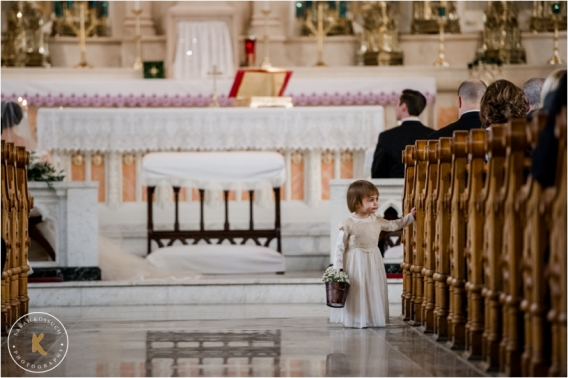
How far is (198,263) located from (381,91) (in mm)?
3446

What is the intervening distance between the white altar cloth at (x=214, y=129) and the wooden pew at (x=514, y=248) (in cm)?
660

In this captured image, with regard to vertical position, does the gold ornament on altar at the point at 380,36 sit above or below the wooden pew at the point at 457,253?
above

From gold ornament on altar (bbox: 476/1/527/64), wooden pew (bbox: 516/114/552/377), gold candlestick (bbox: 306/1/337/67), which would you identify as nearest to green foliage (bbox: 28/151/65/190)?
gold candlestick (bbox: 306/1/337/67)

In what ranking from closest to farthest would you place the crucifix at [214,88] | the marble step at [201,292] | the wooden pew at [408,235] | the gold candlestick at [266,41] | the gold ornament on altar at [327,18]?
the wooden pew at [408,235]
the marble step at [201,292]
the crucifix at [214,88]
the gold candlestick at [266,41]
the gold ornament on altar at [327,18]

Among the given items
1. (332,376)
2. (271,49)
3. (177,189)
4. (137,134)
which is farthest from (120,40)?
(332,376)

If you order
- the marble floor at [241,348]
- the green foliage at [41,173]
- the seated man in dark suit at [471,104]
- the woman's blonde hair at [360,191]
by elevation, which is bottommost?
the marble floor at [241,348]

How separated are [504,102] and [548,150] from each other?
168cm

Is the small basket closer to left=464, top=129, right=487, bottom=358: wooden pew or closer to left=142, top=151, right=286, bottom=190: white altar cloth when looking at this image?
left=464, top=129, right=487, bottom=358: wooden pew

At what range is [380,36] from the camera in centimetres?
1407

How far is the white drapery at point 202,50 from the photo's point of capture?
43.2ft

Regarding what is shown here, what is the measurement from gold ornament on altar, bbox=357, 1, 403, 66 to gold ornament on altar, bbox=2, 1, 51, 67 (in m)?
3.92

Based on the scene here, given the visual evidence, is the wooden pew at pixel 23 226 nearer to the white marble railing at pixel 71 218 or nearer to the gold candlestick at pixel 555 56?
the white marble railing at pixel 71 218

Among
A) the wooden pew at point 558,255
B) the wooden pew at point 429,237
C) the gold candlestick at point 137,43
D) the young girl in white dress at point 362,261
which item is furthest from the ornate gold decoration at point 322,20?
the wooden pew at point 558,255

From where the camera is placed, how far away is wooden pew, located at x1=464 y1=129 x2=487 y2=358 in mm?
5273
